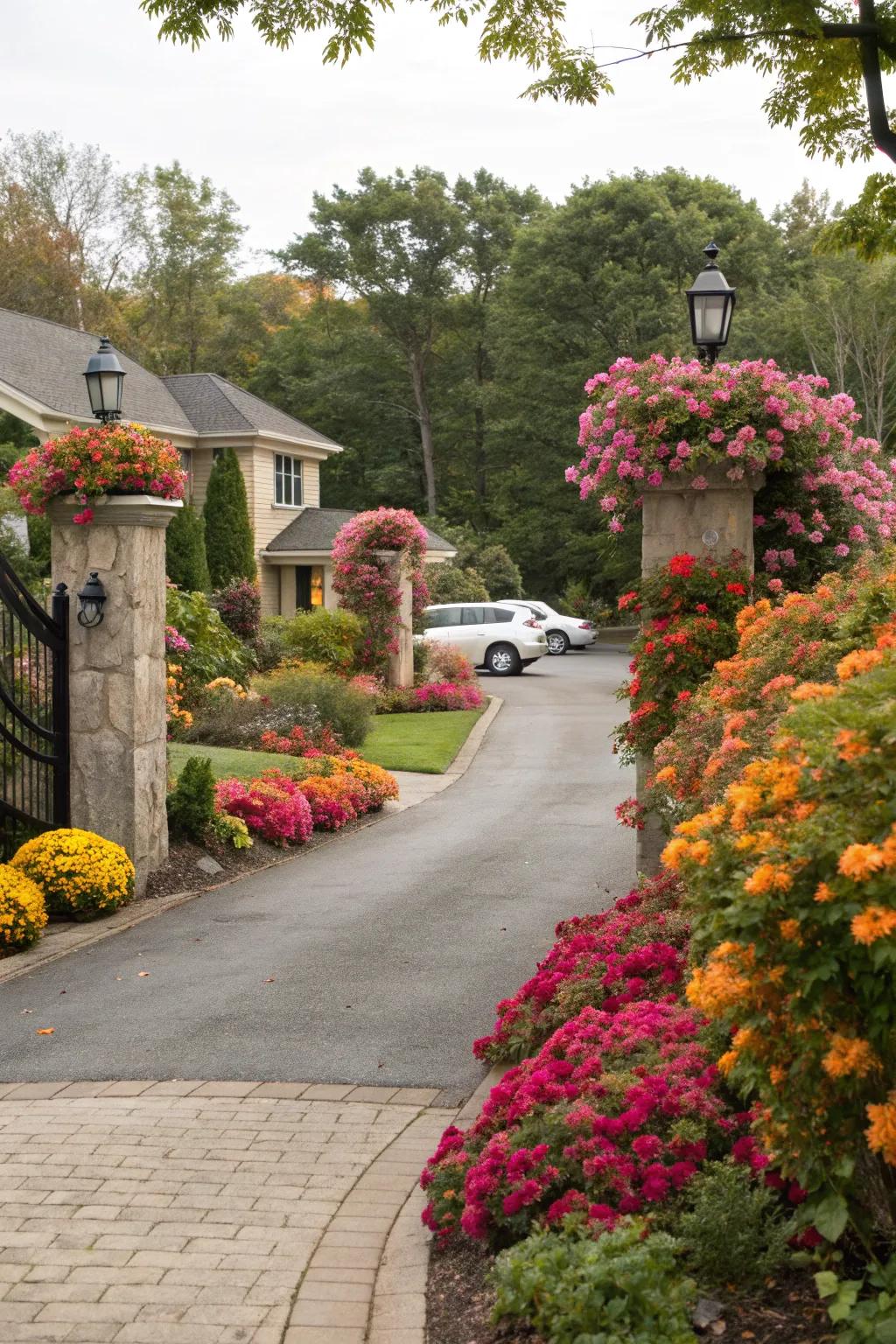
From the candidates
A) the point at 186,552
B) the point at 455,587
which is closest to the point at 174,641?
the point at 186,552

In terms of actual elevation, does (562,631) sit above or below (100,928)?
above

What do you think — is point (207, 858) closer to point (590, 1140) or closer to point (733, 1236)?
point (590, 1140)

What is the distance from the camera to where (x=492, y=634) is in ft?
98.1

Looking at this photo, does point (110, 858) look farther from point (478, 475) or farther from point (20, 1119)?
point (478, 475)

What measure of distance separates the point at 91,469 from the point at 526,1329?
721cm

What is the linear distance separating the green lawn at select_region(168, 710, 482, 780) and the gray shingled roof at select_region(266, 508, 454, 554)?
41.1 feet

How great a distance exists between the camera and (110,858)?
30.0 feet

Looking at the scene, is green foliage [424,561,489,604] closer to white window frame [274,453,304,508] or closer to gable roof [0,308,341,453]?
white window frame [274,453,304,508]

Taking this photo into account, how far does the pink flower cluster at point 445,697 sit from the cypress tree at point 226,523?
33.4 ft

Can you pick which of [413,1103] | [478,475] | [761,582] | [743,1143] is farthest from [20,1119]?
[478,475]

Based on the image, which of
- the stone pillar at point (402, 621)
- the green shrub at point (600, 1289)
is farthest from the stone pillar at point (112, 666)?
the stone pillar at point (402, 621)

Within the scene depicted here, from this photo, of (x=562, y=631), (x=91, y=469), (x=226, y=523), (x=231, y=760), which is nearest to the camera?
(x=91, y=469)

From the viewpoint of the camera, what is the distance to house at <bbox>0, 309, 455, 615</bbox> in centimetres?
3077

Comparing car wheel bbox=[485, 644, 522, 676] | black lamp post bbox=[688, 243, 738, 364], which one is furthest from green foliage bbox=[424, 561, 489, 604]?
black lamp post bbox=[688, 243, 738, 364]
